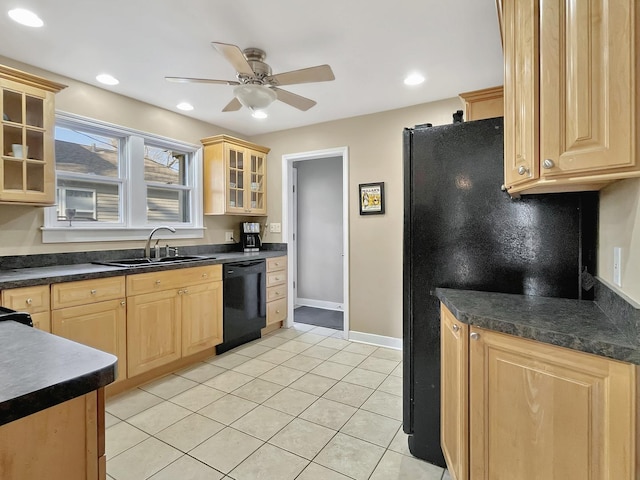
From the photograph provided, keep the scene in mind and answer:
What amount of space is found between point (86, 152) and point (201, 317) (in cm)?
181

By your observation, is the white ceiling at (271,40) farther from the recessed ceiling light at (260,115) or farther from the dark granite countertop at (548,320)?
the dark granite countertop at (548,320)

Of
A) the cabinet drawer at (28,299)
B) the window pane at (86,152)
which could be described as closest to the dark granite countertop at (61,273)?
A: the cabinet drawer at (28,299)

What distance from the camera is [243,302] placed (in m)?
3.57

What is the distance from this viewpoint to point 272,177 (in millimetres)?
4410

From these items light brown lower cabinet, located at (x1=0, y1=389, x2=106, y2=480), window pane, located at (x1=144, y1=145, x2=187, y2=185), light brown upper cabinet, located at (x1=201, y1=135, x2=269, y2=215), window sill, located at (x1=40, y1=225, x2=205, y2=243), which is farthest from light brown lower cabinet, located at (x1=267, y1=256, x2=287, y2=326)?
light brown lower cabinet, located at (x1=0, y1=389, x2=106, y2=480)

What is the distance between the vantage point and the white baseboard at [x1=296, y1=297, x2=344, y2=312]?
5.24 m

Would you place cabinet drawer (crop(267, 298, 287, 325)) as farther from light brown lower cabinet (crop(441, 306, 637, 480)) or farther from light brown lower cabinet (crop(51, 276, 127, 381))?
light brown lower cabinet (crop(441, 306, 637, 480))

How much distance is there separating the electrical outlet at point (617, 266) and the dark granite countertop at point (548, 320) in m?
0.14

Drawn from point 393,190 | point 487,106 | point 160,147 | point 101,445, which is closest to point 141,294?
point 160,147

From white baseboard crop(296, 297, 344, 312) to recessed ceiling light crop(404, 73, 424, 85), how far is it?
3.36 metres

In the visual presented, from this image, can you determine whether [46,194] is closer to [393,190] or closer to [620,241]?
[393,190]

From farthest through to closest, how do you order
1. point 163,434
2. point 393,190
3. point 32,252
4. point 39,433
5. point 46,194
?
1. point 393,190
2. point 32,252
3. point 46,194
4. point 163,434
5. point 39,433

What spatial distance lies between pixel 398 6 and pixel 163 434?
290cm

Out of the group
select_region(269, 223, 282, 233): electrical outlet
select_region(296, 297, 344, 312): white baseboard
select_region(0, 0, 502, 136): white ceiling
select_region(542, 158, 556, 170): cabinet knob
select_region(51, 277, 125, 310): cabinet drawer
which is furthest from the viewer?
select_region(296, 297, 344, 312): white baseboard
